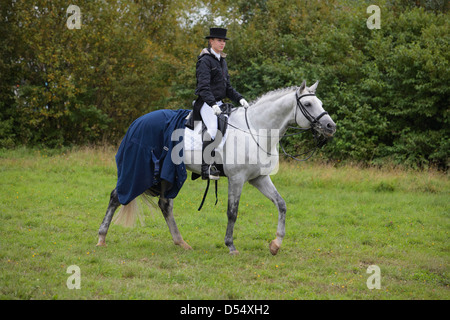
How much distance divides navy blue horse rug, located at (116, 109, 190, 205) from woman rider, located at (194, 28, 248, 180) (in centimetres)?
36

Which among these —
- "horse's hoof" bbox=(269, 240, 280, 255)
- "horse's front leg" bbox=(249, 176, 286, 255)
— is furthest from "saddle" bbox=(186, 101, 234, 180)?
"horse's hoof" bbox=(269, 240, 280, 255)

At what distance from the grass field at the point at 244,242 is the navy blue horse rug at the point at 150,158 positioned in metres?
0.98

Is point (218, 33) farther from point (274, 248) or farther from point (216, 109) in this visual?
point (274, 248)

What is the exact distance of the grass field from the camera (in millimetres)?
5250

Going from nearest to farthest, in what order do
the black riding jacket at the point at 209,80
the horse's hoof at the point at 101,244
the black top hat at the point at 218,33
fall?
1. the black riding jacket at the point at 209,80
2. the black top hat at the point at 218,33
3. the horse's hoof at the point at 101,244

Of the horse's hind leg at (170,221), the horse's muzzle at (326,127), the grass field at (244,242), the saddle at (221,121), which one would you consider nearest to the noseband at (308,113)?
the horse's muzzle at (326,127)

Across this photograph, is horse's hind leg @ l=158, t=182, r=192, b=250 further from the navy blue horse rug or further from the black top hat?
the black top hat

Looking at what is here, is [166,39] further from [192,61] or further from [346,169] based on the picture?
[346,169]

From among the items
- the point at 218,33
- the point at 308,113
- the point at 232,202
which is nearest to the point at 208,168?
the point at 232,202

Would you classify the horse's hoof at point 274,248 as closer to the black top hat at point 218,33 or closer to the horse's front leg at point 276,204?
the horse's front leg at point 276,204

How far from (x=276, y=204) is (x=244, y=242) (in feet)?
3.84

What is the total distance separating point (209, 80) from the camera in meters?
6.61

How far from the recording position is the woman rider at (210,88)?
21.5 ft
